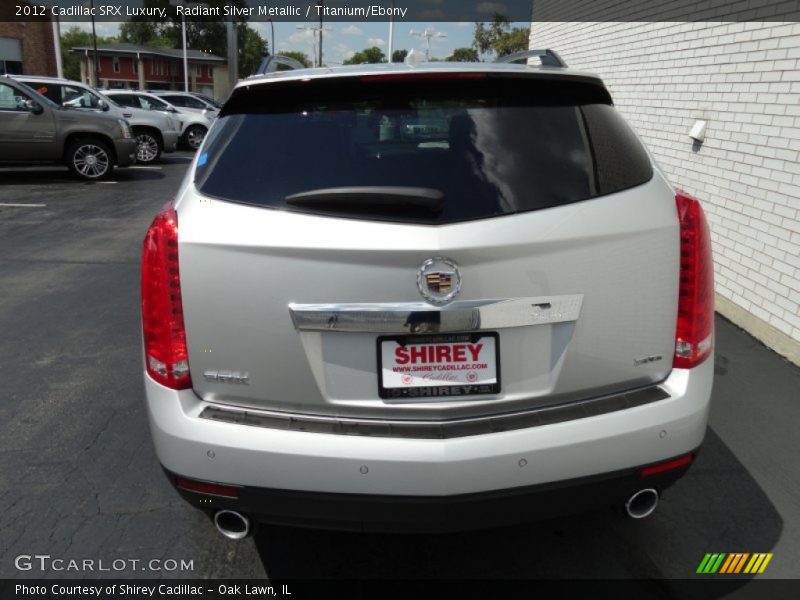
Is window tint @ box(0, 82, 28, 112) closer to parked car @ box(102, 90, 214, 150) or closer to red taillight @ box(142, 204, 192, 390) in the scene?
parked car @ box(102, 90, 214, 150)

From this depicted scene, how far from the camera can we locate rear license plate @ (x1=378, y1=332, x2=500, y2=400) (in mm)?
1960

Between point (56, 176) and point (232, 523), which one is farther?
point (56, 176)

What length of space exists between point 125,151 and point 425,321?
13264 millimetres

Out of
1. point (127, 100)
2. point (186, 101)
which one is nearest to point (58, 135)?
point (127, 100)

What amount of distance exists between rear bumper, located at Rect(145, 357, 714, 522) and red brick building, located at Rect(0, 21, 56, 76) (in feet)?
123

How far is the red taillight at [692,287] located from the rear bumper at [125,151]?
1326 centimetres

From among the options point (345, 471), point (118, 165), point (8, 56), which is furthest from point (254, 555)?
point (8, 56)

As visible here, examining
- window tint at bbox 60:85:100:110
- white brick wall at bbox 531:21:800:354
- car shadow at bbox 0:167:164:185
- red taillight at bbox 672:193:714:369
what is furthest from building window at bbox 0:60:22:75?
red taillight at bbox 672:193:714:369

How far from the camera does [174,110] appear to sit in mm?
19453

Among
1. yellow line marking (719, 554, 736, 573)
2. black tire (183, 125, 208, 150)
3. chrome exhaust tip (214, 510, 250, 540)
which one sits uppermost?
chrome exhaust tip (214, 510, 250, 540)

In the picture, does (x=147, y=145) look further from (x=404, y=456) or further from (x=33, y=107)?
(x=404, y=456)

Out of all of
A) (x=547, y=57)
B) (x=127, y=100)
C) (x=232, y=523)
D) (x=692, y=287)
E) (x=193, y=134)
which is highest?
(x=547, y=57)

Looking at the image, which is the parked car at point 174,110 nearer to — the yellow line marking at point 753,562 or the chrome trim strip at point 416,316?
the chrome trim strip at point 416,316

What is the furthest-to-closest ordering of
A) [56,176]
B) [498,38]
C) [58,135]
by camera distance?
[498,38] < [56,176] < [58,135]
